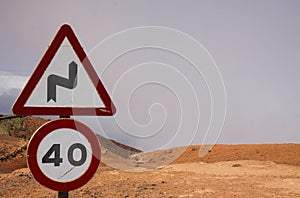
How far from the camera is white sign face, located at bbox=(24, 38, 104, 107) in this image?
2949 mm

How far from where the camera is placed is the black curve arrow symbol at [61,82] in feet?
9.71

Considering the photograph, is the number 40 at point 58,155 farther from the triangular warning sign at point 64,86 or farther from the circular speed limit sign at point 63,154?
the triangular warning sign at point 64,86

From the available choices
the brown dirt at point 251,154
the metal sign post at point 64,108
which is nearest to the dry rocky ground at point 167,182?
the brown dirt at point 251,154

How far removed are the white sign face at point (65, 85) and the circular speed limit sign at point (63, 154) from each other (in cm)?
20

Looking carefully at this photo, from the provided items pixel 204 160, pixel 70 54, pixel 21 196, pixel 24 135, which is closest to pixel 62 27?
pixel 70 54

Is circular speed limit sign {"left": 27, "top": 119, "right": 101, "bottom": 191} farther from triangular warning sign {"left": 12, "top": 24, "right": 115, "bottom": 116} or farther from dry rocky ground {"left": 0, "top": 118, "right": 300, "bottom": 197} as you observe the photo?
dry rocky ground {"left": 0, "top": 118, "right": 300, "bottom": 197}

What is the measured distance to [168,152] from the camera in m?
20.1

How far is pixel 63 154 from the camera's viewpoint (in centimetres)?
294

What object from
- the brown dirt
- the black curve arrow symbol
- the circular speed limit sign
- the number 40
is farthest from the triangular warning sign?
the brown dirt

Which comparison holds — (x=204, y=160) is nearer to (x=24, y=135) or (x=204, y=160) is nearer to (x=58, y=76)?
(x=24, y=135)

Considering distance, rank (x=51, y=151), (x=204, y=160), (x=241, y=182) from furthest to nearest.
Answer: (x=204, y=160) → (x=241, y=182) → (x=51, y=151)

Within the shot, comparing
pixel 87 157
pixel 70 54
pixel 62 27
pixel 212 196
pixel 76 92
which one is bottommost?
pixel 212 196

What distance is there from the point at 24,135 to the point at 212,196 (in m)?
14.9

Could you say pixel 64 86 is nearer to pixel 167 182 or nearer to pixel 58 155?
pixel 58 155
